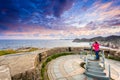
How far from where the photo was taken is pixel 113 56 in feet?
29.4

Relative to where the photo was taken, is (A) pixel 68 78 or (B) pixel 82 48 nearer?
(A) pixel 68 78

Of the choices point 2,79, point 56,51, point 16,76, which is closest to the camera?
point 2,79

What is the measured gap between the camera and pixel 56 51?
972 cm

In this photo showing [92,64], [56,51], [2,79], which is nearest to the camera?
[2,79]

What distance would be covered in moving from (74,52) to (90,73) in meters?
5.83

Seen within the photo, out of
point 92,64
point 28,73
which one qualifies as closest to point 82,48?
point 92,64

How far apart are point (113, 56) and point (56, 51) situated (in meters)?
5.95

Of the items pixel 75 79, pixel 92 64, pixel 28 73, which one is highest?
pixel 28 73

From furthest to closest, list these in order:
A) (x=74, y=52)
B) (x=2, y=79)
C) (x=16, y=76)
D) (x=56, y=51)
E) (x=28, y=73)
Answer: (x=74, y=52) < (x=56, y=51) < (x=28, y=73) < (x=16, y=76) < (x=2, y=79)

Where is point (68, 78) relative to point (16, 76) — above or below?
below

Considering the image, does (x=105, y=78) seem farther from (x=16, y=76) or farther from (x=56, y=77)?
(x=16, y=76)

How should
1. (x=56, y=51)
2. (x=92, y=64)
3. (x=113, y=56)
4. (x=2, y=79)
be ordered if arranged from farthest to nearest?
(x=56, y=51) → (x=113, y=56) → (x=92, y=64) → (x=2, y=79)

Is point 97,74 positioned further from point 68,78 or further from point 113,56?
point 113,56

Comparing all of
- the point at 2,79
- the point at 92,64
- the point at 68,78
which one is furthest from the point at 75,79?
the point at 2,79
